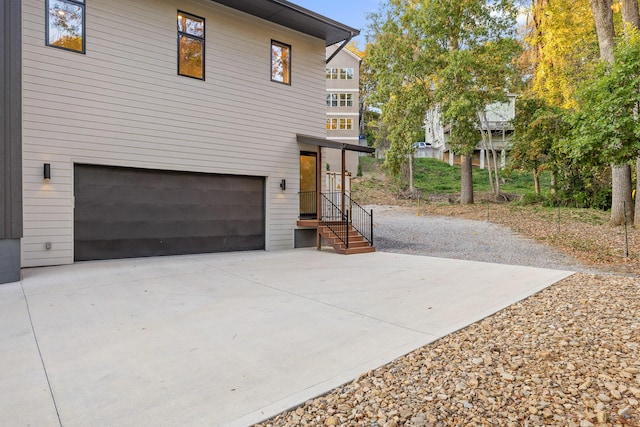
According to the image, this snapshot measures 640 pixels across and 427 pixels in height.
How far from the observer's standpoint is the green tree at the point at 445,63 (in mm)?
15000

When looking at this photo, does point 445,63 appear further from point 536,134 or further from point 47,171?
point 47,171

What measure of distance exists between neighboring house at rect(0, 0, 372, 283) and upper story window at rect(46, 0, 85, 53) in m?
0.02

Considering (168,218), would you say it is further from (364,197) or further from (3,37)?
(364,197)

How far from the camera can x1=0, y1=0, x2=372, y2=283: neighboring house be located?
6777mm

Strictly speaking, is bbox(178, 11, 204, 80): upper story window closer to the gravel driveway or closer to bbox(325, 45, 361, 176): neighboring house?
the gravel driveway

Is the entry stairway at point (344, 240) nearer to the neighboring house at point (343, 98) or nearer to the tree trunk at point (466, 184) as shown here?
the tree trunk at point (466, 184)

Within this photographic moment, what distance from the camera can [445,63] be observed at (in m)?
15.8

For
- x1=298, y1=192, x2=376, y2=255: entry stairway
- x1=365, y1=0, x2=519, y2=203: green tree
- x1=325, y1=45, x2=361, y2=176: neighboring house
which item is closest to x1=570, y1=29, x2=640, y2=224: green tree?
x1=298, y1=192, x2=376, y2=255: entry stairway

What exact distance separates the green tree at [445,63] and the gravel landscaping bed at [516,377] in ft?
40.3

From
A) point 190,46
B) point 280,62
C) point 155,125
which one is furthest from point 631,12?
point 155,125

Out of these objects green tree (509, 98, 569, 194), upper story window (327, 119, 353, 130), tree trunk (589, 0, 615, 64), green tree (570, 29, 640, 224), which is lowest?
green tree (570, 29, 640, 224)

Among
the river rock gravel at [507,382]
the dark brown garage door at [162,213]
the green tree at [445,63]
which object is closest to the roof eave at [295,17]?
the dark brown garage door at [162,213]

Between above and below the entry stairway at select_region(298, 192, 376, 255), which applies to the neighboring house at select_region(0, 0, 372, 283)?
above

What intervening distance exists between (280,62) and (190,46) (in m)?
2.44
